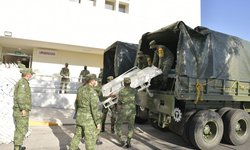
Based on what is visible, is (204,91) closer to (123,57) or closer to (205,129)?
(205,129)

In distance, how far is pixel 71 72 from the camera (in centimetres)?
1572

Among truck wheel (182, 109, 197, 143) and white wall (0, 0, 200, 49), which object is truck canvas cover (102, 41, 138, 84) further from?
white wall (0, 0, 200, 49)

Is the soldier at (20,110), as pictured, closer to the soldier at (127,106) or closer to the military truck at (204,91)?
the soldier at (127,106)

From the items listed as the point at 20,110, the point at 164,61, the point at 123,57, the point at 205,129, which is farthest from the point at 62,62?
the point at 205,129

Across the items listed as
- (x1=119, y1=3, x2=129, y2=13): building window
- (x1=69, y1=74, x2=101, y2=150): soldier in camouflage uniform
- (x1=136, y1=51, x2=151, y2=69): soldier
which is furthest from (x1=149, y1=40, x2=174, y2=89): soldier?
(x1=119, y1=3, x2=129, y2=13): building window

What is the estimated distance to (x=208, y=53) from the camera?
6.46 metres

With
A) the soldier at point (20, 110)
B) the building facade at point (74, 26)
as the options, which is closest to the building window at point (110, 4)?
the building facade at point (74, 26)

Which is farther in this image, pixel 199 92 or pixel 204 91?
pixel 204 91

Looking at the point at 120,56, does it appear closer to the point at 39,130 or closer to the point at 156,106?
the point at 156,106

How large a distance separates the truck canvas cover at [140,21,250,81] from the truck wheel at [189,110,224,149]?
98 centimetres

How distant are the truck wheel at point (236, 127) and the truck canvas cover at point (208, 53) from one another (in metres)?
0.99

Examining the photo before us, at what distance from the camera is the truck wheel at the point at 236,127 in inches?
255

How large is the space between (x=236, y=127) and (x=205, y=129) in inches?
48.4

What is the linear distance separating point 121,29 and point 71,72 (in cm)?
416
